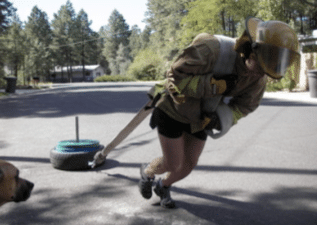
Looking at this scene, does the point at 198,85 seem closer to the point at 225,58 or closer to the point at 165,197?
the point at 225,58

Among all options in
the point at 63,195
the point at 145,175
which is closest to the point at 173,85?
the point at 145,175

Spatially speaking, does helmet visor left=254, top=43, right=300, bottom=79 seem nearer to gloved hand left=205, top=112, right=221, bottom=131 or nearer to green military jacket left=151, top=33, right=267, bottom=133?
green military jacket left=151, top=33, right=267, bottom=133

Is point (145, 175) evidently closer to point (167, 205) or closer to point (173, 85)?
point (167, 205)

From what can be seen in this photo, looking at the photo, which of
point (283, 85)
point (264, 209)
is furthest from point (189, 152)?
point (283, 85)

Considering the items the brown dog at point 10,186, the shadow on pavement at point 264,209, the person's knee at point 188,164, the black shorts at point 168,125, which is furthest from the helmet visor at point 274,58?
the brown dog at point 10,186

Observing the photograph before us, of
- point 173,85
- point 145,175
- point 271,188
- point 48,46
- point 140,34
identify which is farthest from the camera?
point 140,34

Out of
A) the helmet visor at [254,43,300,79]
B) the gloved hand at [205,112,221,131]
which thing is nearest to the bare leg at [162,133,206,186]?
the gloved hand at [205,112,221,131]

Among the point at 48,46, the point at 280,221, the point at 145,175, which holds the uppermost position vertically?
the point at 48,46

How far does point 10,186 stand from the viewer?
2.30 meters

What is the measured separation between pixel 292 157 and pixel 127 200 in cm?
313

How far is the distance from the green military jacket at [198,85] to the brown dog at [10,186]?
1.28 m

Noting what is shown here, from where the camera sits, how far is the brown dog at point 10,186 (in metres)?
2.24

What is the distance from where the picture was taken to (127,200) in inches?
145

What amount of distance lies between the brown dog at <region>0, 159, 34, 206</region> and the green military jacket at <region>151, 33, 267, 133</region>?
4.20 ft
